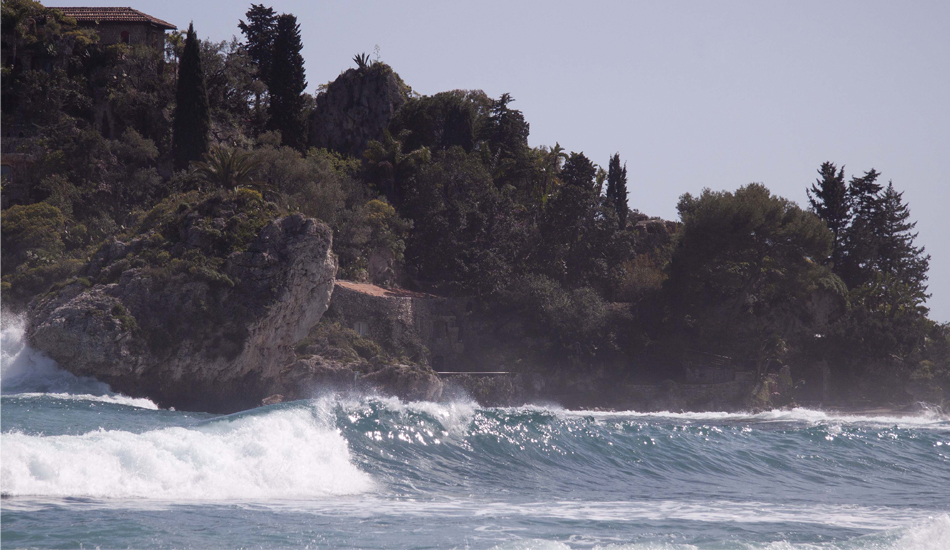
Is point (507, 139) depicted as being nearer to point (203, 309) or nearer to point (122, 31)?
point (122, 31)

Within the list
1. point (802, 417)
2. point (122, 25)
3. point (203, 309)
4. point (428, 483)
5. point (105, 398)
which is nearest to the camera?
point (428, 483)

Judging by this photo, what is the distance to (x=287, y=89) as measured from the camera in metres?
48.8

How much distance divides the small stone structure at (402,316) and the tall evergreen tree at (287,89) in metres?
13.8

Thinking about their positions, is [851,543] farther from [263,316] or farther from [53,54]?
[53,54]

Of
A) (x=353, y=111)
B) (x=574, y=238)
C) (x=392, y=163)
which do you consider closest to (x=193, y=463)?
(x=574, y=238)

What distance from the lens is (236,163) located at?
33031 millimetres

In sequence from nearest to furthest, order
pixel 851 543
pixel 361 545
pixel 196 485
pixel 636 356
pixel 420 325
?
1. pixel 361 545
2. pixel 851 543
3. pixel 196 485
4. pixel 420 325
5. pixel 636 356

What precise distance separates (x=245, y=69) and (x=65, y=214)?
1608cm

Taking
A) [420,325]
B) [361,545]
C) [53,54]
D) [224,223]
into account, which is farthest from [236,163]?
[361,545]

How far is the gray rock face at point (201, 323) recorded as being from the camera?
25156mm

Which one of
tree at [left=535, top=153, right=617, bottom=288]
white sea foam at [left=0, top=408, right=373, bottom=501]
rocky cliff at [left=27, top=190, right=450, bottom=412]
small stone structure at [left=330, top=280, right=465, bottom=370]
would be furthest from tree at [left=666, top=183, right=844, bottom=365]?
white sea foam at [left=0, top=408, right=373, bottom=501]

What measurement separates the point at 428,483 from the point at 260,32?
45640 millimetres

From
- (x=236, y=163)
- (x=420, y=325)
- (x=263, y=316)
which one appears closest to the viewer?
(x=263, y=316)

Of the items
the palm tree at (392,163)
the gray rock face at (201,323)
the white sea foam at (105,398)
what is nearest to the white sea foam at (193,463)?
the white sea foam at (105,398)
